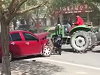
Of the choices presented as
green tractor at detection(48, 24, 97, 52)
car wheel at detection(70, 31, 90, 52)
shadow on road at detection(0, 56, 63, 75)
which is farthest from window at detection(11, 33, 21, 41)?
car wheel at detection(70, 31, 90, 52)

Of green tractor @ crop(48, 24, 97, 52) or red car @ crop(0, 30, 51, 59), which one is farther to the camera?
green tractor @ crop(48, 24, 97, 52)

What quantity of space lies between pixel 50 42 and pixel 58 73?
5513 mm

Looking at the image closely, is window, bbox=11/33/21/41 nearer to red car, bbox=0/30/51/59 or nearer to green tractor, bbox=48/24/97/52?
red car, bbox=0/30/51/59

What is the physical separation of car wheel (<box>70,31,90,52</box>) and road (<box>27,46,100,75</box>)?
0.47 m

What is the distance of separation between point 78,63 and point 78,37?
12.4ft

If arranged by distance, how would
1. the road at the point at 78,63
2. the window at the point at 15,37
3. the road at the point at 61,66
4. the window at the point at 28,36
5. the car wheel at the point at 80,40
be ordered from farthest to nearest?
the car wheel at the point at 80,40
the window at the point at 28,36
the window at the point at 15,37
the road at the point at 78,63
the road at the point at 61,66

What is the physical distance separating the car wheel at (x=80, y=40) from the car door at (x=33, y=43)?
2.33m

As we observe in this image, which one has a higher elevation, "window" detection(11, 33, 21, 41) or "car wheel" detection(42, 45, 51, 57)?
"window" detection(11, 33, 21, 41)

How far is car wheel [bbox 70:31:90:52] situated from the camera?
16797mm

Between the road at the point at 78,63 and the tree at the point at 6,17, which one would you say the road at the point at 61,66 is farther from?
the tree at the point at 6,17

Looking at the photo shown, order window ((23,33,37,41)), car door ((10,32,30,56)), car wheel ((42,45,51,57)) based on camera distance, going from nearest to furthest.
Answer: car door ((10,32,30,56)) → window ((23,33,37,41)) → car wheel ((42,45,51,57))

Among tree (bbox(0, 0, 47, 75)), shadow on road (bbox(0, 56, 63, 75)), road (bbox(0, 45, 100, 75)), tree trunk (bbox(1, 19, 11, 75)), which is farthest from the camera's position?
road (bbox(0, 45, 100, 75))

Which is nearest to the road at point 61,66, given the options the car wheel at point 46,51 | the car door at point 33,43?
the car wheel at point 46,51

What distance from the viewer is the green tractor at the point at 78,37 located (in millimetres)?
16828
